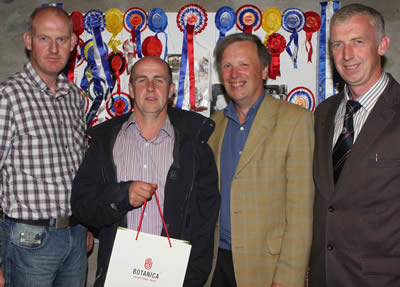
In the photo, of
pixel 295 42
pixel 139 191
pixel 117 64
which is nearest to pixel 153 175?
pixel 139 191

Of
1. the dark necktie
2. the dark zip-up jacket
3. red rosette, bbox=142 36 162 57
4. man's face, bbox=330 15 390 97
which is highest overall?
red rosette, bbox=142 36 162 57

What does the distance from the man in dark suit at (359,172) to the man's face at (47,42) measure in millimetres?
1472

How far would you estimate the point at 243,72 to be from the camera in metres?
1.99

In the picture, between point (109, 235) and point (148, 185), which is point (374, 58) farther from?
point (109, 235)

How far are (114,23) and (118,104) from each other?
607 millimetres

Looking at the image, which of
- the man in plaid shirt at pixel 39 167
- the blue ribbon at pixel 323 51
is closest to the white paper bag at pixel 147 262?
the man in plaid shirt at pixel 39 167

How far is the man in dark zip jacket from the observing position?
5.90 ft

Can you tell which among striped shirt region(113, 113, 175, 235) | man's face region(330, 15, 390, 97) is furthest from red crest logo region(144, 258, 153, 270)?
man's face region(330, 15, 390, 97)

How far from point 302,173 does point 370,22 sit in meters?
0.81

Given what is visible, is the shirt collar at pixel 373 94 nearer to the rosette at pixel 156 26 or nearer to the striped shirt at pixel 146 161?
the striped shirt at pixel 146 161

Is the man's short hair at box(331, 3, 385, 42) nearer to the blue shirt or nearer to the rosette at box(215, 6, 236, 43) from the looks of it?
the blue shirt

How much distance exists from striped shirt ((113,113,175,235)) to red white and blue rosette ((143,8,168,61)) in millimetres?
934

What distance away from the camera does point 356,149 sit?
5.48 ft

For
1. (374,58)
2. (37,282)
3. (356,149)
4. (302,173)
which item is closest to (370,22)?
(374,58)
